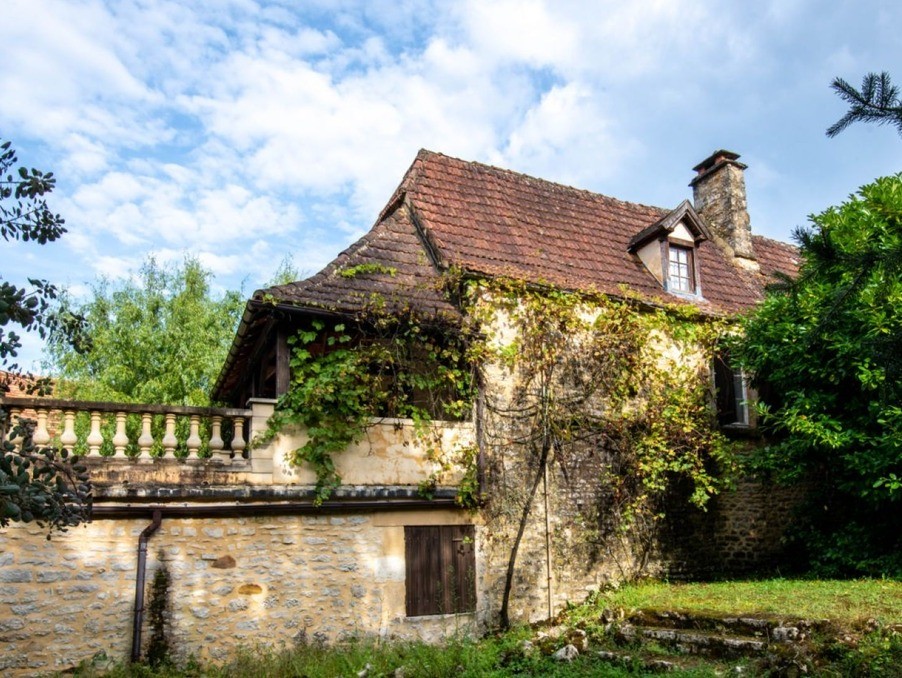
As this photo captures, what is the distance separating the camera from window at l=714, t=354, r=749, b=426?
1255 cm

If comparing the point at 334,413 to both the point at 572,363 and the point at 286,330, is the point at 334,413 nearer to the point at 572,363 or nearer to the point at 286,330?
the point at 286,330

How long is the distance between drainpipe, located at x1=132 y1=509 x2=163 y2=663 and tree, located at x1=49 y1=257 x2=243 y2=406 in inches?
321

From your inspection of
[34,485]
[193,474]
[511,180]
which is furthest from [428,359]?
[34,485]

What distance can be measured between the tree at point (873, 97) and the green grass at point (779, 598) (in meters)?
5.61

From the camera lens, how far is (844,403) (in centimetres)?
1084

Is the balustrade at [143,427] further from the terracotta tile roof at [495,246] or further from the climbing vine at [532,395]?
the terracotta tile roof at [495,246]

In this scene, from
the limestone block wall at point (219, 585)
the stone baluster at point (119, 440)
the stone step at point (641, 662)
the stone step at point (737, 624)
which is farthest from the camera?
the stone baluster at point (119, 440)

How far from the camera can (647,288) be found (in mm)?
12688

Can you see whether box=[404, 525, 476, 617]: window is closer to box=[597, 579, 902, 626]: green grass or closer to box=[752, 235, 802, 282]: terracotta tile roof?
box=[597, 579, 902, 626]: green grass

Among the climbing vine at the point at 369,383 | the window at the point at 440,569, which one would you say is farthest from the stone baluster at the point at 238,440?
the window at the point at 440,569

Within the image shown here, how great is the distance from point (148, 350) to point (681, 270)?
11.3 m

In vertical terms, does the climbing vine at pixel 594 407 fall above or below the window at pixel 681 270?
below

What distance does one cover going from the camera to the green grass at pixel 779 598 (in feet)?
25.6

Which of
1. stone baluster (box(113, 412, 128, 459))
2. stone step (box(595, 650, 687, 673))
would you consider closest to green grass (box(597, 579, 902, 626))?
stone step (box(595, 650, 687, 673))
